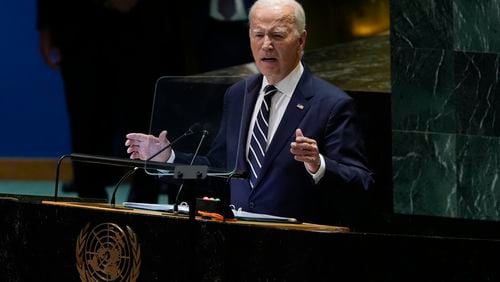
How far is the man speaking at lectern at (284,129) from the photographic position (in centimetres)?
570

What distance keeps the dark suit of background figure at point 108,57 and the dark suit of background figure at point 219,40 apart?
154 mm

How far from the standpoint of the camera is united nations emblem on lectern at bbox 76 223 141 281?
4.93 metres

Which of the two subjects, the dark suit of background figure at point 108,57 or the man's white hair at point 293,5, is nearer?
the man's white hair at point 293,5

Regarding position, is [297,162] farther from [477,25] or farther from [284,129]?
[477,25]

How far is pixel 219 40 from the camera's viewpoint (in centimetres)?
944

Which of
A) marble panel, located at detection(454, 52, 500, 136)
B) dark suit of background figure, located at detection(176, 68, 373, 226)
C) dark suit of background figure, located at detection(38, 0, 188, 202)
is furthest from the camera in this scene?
dark suit of background figure, located at detection(38, 0, 188, 202)

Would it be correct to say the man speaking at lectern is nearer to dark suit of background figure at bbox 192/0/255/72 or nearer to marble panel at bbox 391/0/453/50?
marble panel at bbox 391/0/453/50

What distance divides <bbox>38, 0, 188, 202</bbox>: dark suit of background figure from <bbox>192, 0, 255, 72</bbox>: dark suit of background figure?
0.15 m

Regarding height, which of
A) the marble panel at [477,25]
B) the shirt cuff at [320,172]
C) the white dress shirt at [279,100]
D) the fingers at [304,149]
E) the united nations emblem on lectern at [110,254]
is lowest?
the united nations emblem on lectern at [110,254]

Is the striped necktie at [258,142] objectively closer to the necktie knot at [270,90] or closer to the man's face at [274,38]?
the necktie knot at [270,90]

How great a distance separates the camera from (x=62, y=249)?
511 centimetres

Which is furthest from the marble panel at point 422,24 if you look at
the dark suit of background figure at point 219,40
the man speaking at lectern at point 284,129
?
the man speaking at lectern at point 284,129

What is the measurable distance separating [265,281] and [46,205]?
896mm

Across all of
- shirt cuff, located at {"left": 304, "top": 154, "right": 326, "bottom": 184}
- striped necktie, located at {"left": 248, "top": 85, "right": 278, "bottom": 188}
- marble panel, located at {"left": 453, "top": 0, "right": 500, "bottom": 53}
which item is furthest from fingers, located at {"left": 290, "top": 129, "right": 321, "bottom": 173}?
marble panel, located at {"left": 453, "top": 0, "right": 500, "bottom": 53}
